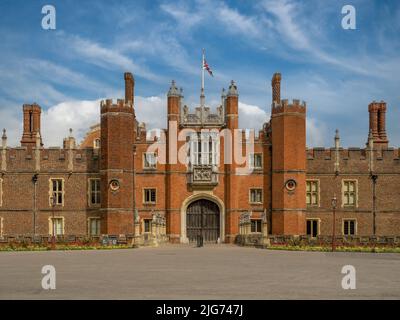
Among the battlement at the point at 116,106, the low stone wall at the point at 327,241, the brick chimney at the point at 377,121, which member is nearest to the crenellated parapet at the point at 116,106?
the battlement at the point at 116,106

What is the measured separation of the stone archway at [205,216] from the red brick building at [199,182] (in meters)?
0.07

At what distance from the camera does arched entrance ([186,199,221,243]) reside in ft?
130

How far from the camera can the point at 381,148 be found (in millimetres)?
39781

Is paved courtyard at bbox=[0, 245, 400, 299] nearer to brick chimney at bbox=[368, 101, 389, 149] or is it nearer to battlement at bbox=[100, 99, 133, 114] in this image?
battlement at bbox=[100, 99, 133, 114]

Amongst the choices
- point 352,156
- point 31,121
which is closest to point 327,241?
point 352,156

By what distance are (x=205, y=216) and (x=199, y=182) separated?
262 centimetres

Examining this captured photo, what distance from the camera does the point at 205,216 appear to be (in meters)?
39.8

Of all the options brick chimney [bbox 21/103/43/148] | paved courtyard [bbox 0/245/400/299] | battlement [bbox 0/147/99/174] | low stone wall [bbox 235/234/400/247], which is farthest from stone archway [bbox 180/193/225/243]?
paved courtyard [bbox 0/245/400/299]

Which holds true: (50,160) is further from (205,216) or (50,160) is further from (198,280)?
(198,280)

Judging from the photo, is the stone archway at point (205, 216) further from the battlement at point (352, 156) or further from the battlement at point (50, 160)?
the battlement at point (352, 156)

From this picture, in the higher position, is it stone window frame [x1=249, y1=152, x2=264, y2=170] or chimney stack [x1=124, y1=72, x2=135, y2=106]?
chimney stack [x1=124, y1=72, x2=135, y2=106]

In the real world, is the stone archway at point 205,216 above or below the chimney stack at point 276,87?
below

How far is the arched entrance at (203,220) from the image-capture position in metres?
39.7
